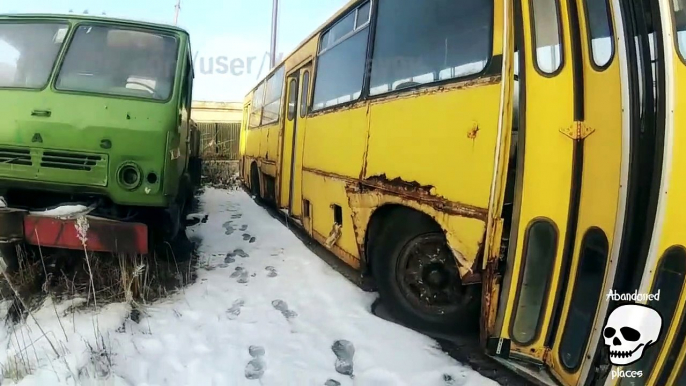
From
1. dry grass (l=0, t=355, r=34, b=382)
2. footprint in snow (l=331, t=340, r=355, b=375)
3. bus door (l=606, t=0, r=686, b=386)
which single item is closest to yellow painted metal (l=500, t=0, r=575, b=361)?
bus door (l=606, t=0, r=686, b=386)

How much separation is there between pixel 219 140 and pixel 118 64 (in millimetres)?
12323

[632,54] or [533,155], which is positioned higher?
[632,54]

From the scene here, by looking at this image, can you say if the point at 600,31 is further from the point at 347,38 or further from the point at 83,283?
the point at 83,283

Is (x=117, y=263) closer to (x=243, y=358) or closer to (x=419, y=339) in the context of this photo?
(x=243, y=358)

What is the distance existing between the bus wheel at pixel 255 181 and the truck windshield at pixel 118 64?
5.35 metres

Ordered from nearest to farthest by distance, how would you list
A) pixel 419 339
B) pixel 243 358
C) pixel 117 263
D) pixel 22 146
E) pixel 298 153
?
pixel 243 358 → pixel 419 339 → pixel 22 146 → pixel 117 263 → pixel 298 153

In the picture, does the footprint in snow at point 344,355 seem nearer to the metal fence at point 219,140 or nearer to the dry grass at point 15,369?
the dry grass at point 15,369

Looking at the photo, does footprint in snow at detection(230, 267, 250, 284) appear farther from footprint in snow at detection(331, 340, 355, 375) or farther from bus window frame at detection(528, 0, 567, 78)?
bus window frame at detection(528, 0, 567, 78)

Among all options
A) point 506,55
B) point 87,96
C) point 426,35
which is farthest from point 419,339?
point 87,96

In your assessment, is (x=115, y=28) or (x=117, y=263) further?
(x=115, y=28)

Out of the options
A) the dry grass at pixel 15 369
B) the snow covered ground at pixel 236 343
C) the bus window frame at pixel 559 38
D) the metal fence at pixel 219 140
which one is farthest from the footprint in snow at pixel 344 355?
the metal fence at pixel 219 140

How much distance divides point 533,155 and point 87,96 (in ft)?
11.6

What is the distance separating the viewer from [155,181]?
4.01 metres

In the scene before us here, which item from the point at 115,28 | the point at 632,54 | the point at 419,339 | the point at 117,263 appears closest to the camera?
the point at 632,54
